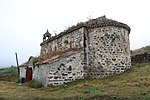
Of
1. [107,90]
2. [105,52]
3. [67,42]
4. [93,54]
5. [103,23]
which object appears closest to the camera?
[107,90]

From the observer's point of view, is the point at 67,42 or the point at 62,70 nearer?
the point at 62,70

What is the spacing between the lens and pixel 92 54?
78.8ft

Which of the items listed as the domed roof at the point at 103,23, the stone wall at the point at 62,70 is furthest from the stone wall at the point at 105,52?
the stone wall at the point at 62,70

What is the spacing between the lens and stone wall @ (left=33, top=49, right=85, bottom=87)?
862 inches

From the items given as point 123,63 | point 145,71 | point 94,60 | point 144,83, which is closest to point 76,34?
point 94,60

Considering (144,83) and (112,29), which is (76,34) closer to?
(112,29)

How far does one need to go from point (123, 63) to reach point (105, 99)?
405 inches

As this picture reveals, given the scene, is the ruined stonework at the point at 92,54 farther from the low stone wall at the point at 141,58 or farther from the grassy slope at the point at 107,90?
the low stone wall at the point at 141,58

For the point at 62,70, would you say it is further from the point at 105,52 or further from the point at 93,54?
the point at 105,52

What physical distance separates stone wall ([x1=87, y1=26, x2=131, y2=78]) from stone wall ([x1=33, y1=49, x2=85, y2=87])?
1.14 metres

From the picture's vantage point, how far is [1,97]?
17984 mm

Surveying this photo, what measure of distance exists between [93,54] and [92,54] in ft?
0.30

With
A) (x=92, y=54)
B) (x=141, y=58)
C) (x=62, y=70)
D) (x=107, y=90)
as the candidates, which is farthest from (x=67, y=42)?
(x=141, y=58)

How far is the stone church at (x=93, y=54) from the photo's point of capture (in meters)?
22.7
